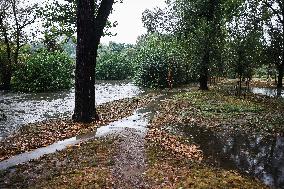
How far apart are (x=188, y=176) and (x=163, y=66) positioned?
2258 centimetres

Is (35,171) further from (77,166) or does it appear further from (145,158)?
(145,158)

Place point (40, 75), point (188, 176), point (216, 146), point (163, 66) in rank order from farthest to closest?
point (163, 66), point (40, 75), point (216, 146), point (188, 176)

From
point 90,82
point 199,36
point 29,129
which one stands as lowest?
point 29,129

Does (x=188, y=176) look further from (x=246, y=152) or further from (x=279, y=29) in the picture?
(x=279, y=29)

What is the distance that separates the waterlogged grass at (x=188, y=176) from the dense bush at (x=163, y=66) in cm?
1981

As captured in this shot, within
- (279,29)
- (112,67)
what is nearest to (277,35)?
(279,29)

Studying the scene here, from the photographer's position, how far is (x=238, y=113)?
1541 cm

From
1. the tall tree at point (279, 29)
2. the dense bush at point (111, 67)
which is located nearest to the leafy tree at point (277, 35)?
the tall tree at point (279, 29)

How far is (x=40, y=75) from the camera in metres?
26.3

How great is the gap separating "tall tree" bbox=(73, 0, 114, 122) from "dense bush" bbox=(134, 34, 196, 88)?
51.4ft

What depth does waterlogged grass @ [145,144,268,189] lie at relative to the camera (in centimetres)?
692

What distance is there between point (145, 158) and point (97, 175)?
165 cm

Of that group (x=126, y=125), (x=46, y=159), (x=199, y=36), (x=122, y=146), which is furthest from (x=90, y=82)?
(x=199, y=36)

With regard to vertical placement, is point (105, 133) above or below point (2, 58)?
below
